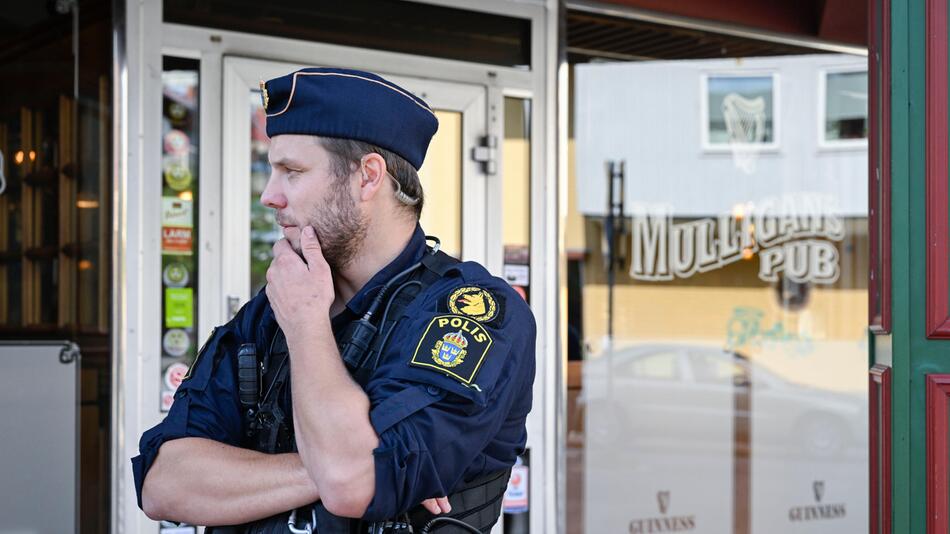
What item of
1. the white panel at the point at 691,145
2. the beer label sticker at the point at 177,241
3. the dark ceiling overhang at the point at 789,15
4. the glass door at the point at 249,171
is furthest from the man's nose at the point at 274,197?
the white panel at the point at 691,145

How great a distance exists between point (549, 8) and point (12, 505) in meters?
3.08

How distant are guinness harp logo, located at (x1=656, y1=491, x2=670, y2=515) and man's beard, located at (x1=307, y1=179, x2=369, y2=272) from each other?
4.44 m

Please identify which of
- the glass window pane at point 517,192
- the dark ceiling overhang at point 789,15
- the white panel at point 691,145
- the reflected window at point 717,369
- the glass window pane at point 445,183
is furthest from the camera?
the reflected window at point 717,369

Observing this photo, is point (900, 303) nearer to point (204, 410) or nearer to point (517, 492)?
point (204, 410)

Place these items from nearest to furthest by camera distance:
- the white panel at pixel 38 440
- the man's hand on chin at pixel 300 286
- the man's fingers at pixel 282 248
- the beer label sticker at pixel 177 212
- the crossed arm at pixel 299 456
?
the crossed arm at pixel 299 456 → the man's hand on chin at pixel 300 286 → the man's fingers at pixel 282 248 → the beer label sticker at pixel 177 212 → the white panel at pixel 38 440

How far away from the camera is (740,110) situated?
621cm

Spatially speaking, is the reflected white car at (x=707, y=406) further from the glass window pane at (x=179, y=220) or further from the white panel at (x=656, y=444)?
the glass window pane at (x=179, y=220)

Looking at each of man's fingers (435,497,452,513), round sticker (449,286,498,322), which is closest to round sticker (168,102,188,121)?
round sticker (449,286,498,322)

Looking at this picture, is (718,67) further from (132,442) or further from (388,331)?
(388,331)

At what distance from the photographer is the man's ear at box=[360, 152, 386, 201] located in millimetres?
1822

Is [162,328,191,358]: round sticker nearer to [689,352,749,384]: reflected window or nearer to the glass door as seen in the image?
the glass door

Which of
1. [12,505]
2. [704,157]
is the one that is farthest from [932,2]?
[12,505]

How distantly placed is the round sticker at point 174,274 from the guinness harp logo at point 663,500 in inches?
124

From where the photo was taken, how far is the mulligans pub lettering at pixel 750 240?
6.03 meters
